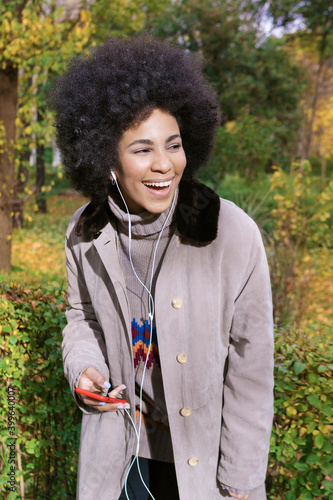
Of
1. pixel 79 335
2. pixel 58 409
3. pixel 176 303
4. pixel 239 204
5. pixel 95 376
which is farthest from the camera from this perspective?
pixel 239 204

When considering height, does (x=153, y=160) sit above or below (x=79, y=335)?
above

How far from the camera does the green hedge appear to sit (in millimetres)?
2027

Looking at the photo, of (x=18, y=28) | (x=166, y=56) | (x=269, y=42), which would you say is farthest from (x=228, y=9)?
(x=166, y=56)

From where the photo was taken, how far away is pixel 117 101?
5.32ft

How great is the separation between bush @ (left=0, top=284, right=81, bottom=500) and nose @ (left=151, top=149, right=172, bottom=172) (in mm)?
1147

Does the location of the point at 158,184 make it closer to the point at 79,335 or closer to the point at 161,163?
the point at 161,163

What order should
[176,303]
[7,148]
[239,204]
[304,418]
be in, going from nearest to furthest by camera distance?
1. [176,303]
2. [304,418]
3. [7,148]
4. [239,204]

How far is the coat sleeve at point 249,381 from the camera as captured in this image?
1550 millimetres

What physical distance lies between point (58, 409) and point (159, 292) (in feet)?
4.09

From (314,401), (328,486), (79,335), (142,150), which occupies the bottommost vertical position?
(328,486)

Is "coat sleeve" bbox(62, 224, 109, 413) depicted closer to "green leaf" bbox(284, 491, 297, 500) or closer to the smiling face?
the smiling face

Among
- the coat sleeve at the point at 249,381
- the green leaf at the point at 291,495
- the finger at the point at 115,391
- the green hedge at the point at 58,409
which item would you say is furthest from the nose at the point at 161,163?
the green leaf at the point at 291,495

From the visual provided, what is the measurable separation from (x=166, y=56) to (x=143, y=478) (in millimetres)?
1578

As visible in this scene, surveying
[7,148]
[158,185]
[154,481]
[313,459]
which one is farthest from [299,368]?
[7,148]
